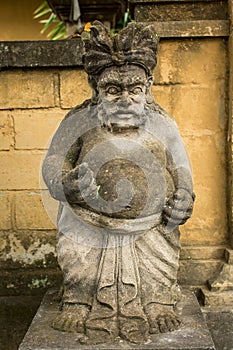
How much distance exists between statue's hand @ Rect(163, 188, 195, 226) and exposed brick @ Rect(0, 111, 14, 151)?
141 cm

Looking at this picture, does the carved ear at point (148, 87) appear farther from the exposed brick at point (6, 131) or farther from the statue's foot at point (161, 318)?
the exposed brick at point (6, 131)

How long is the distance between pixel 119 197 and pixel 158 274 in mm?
410

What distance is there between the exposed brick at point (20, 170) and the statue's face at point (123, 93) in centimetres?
122

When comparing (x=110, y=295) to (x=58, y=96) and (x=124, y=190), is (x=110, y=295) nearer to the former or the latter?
(x=124, y=190)

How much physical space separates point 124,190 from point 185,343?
0.71 meters

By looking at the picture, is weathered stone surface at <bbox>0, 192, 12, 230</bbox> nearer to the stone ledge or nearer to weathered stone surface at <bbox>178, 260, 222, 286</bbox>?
the stone ledge

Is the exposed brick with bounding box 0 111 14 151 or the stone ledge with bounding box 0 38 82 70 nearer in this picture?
the stone ledge with bounding box 0 38 82 70

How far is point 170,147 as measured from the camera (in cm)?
286

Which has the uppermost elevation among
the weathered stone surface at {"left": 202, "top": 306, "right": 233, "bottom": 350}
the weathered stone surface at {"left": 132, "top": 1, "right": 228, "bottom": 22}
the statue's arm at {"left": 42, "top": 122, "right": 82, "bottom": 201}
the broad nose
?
the weathered stone surface at {"left": 132, "top": 1, "right": 228, "bottom": 22}

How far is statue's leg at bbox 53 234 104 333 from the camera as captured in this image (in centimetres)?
269

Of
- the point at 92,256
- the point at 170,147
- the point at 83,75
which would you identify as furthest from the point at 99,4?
the point at 92,256

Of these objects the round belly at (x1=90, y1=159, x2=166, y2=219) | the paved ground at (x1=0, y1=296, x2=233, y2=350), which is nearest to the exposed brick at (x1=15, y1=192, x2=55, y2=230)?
the paved ground at (x1=0, y1=296, x2=233, y2=350)

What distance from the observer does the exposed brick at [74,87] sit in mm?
3715

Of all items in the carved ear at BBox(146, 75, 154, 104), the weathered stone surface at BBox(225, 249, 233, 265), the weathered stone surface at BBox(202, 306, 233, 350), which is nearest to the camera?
the carved ear at BBox(146, 75, 154, 104)
